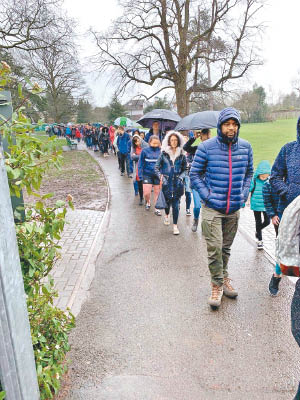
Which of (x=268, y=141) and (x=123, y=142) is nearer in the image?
(x=123, y=142)

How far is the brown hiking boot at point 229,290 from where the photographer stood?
3770mm

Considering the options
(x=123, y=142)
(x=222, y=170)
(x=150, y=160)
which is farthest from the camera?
(x=123, y=142)

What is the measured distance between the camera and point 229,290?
381 cm

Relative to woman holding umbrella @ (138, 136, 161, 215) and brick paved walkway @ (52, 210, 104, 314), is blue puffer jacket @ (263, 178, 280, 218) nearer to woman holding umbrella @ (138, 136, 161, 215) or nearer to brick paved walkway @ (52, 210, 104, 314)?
brick paved walkway @ (52, 210, 104, 314)

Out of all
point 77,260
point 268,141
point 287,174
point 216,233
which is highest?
point 287,174

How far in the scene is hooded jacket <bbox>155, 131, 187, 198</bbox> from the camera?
580 centimetres

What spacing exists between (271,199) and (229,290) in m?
→ 1.18

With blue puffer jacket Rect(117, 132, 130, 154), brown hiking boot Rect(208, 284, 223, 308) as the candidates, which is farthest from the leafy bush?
blue puffer jacket Rect(117, 132, 130, 154)

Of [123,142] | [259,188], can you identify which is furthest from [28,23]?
[259,188]

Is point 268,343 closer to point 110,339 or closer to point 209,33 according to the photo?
point 110,339

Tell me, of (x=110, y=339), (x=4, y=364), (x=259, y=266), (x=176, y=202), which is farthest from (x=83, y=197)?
(x=4, y=364)

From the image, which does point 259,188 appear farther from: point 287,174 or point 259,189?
point 287,174

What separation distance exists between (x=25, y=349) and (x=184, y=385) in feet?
4.52

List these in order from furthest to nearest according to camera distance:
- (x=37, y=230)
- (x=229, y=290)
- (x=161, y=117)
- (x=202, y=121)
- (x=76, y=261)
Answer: (x=161, y=117), (x=202, y=121), (x=76, y=261), (x=229, y=290), (x=37, y=230)
